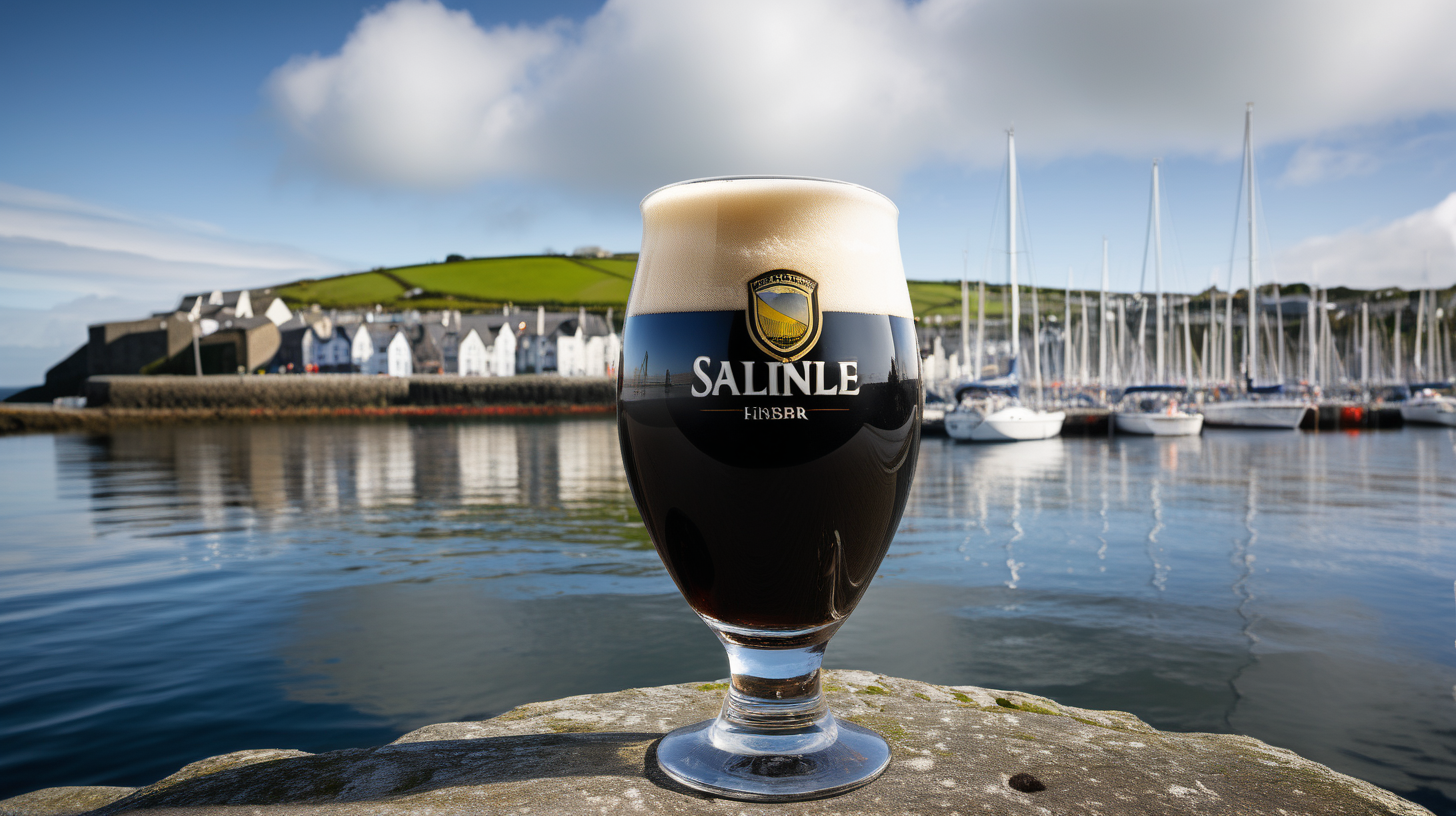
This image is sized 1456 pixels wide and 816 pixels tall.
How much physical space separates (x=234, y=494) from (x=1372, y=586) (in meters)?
26.1

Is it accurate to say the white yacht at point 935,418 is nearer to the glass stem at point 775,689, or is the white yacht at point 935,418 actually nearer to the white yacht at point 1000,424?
the white yacht at point 1000,424

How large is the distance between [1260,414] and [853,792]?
61649 mm

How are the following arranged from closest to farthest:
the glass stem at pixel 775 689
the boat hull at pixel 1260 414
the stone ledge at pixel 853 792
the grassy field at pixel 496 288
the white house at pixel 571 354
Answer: the stone ledge at pixel 853 792 < the glass stem at pixel 775 689 < the boat hull at pixel 1260 414 < the white house at pixel 571 354 < the grassy field at pixel 496 288

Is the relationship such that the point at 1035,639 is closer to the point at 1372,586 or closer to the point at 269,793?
the point at 1372,586

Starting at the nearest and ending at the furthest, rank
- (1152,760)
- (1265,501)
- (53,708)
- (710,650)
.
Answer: (1152,760) < (53,708) < (710,650) < (1265,501)

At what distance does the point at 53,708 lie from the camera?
7180mm

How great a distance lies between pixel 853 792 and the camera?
4.79ft

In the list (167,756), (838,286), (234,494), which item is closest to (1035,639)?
(167,756)

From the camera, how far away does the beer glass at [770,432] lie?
1.43 m

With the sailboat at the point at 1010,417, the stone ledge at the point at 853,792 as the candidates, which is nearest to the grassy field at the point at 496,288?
the sailboat at the point at 1010,417

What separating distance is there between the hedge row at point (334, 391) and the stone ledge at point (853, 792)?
72248 mm

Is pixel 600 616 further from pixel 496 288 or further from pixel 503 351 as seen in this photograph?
pixel 496 288

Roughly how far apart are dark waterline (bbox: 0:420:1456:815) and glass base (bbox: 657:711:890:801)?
5.89m

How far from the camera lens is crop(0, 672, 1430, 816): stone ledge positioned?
140cm
